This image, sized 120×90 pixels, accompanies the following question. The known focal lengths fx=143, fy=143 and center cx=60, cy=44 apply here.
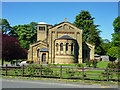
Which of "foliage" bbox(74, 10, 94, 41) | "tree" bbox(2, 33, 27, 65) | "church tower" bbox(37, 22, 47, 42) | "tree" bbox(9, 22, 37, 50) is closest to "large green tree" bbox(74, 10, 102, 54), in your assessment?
"foliage" bbox(74, 10, 94, 41)

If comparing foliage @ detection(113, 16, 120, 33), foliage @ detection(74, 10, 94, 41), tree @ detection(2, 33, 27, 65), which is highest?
foliage @ detection(74, 10, 94, 41)

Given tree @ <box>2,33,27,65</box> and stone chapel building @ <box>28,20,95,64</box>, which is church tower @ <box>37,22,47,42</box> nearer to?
stone chapel building @ <box>28,20,95,64</box>

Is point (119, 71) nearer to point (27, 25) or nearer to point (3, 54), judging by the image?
point (3, 54)

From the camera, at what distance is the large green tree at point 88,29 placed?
60753mm

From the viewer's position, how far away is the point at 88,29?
6475cm

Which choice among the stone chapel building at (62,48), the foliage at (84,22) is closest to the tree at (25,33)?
the foliage at (84,22)

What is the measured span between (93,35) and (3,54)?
47966mm

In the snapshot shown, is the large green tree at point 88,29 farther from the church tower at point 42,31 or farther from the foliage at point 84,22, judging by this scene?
the church tower at point 42,31

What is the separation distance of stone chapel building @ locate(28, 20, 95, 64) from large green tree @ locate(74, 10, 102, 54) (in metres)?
20.8

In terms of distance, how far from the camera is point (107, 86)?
36.0 ft

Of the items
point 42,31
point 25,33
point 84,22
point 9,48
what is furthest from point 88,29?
point 9,48

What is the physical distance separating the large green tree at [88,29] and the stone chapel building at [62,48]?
20.8 m

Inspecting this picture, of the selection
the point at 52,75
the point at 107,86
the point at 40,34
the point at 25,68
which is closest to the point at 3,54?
the point at 25,68

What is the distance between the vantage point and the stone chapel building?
33.6 metres
